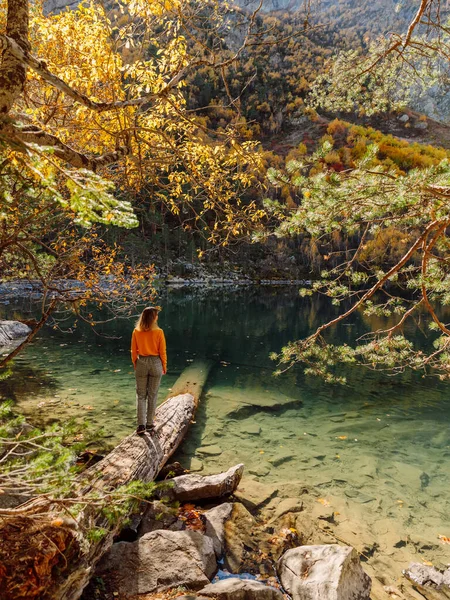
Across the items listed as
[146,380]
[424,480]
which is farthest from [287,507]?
[424,480]

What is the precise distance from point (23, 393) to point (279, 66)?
96.3 m

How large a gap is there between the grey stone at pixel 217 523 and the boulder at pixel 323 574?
698mm

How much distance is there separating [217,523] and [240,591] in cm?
133

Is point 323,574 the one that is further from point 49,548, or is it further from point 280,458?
point 280,458

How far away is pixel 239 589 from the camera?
10.0 feet

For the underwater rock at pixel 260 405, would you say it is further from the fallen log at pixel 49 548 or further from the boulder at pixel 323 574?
the fallen log at pixel 49 548

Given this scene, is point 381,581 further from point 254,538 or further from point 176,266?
point 176,266

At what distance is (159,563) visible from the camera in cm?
339

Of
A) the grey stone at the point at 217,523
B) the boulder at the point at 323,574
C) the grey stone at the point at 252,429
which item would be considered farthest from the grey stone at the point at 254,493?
the grey stone at the point at 252,429

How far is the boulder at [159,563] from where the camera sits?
10.6 feet

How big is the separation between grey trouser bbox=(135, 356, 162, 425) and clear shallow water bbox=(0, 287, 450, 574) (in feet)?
5.07

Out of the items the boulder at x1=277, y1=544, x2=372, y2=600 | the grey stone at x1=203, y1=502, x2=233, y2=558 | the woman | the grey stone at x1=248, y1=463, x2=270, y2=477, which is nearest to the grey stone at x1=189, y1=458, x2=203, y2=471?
the grey stone at x1=248, y1=463, x2=270, y2=477

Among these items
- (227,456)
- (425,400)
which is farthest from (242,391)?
(425,400)

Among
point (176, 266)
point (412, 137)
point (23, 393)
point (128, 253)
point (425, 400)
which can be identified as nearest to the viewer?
point (23, 393)
